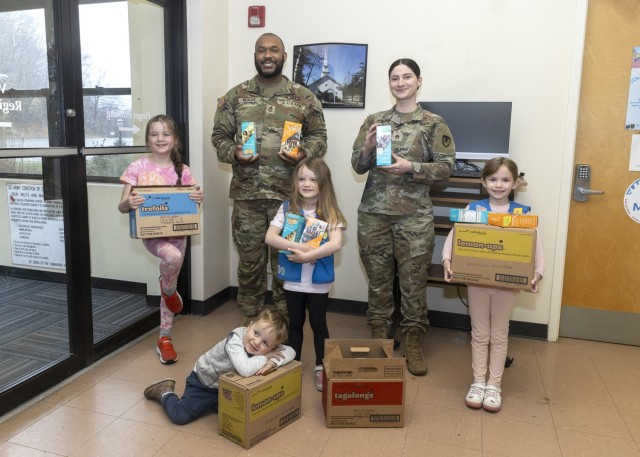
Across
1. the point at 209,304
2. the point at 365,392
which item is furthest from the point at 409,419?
the point at 209,304

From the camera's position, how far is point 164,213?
2.52 meters

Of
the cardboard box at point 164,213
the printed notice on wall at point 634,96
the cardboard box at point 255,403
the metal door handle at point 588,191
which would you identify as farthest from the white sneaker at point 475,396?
the printed notice on wall at point 634,96

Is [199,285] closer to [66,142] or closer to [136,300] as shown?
[136,300]

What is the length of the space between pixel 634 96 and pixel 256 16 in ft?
7.81

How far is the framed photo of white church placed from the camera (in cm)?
325

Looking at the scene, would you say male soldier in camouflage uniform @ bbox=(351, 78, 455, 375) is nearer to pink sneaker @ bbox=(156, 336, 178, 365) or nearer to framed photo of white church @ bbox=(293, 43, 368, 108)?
framed photo of white church @ bbox=(293, 43, 368, 108)

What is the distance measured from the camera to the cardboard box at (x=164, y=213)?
96.3 inches

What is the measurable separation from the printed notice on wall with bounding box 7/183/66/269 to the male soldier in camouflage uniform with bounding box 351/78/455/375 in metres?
1.55

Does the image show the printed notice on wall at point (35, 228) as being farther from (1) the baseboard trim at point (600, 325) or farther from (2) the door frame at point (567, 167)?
(1) the baseboard trim at point (600, 325)

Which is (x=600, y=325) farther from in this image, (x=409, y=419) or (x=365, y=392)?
(x=365, y=392)

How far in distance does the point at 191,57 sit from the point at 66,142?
1.16 m

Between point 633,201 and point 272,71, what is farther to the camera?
point 633,201

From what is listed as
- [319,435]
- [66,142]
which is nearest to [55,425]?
[319,435]

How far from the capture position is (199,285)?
11.2 feet
